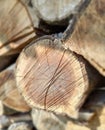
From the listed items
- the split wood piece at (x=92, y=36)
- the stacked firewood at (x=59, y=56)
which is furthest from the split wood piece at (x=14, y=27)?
the split wood piece at (x=92, y=36)

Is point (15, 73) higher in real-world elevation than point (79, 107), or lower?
higher

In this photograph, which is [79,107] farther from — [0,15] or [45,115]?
[0,15]

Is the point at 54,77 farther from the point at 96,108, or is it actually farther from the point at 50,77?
the point at 96,108

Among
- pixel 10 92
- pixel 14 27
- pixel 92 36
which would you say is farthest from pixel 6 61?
pixel 92 36

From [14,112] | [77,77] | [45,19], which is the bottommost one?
[14,112]

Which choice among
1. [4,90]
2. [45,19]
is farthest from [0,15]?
[4,90]

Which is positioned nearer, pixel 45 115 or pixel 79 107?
pixel 79 107
